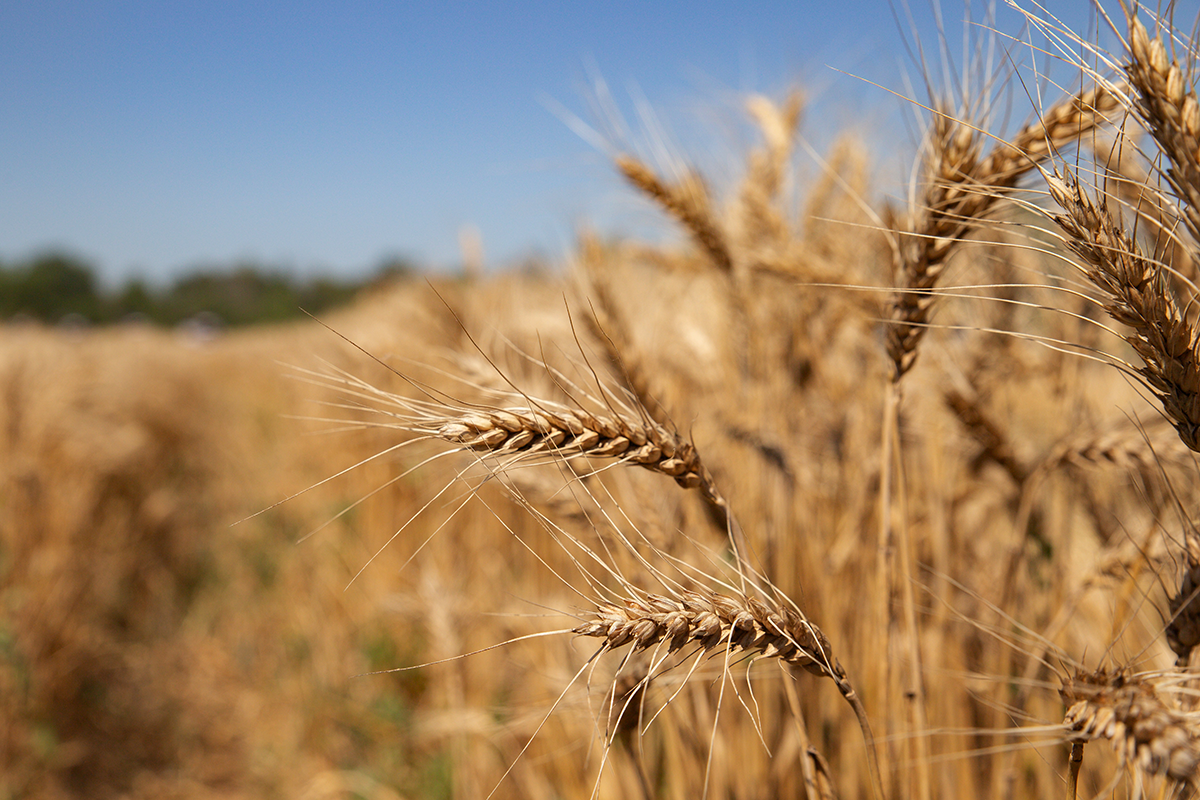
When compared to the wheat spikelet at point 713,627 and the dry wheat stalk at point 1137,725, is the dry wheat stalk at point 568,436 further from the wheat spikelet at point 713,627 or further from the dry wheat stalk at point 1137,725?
the dry wheat stalk at point 1137,725

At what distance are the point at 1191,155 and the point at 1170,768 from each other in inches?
19.9

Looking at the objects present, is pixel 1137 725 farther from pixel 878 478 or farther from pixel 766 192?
pixel 766 192

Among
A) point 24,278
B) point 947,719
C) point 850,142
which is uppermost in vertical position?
point 850,142

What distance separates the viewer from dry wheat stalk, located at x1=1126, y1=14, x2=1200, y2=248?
0.56m

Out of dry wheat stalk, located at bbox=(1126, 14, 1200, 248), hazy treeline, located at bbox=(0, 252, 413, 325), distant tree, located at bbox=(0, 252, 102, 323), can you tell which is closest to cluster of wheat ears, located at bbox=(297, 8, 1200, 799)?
dry wheat stalk, located at bbox=(1126, 14, 1200, 248)

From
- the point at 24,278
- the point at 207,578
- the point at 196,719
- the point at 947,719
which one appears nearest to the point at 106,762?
the point at 196,719

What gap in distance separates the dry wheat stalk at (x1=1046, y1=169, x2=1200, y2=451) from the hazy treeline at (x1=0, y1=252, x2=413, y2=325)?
1781 centimetres

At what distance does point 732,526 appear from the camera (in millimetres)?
818

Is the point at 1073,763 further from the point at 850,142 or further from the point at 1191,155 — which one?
the point at 850,142

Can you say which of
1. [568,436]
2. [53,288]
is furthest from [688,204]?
[53,288]

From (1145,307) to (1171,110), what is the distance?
0.18m

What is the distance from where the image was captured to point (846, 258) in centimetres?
195

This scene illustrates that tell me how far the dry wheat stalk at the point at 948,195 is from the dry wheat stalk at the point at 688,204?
57 cm

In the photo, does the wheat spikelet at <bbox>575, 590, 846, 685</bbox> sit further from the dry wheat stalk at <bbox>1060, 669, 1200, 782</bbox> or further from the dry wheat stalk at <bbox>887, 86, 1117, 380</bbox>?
the dry wheat stalk at <bbox>887, 86, 1117, 380</bbox>
